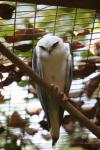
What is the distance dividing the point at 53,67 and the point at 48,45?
0.38 ft

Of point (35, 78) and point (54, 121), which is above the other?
point (35, 78)

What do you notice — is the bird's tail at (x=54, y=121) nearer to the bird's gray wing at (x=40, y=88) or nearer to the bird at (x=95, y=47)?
the bird's gray wing at (x=40, y=88)

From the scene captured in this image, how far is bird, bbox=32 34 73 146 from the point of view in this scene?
6.02 ft

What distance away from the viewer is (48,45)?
1854mm

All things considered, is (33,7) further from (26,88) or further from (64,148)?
(64,148)

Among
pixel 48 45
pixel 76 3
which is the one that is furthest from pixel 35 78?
pixel 48 45

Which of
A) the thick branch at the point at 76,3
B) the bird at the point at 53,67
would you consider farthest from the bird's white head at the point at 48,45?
the thick branch at the point at 76,3

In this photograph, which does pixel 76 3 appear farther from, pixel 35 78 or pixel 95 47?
pixel 95 47

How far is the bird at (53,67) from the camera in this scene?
1.83m

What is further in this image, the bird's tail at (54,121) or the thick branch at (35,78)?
the bird's tail at (54,121)

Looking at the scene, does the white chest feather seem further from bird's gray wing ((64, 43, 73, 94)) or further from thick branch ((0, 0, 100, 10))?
thick branch ((0, 0, 100, 10))

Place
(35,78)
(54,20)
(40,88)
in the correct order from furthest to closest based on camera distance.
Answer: (40,88), (54,20), (35,78)

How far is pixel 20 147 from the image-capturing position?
185cm

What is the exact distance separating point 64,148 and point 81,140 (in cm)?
15
